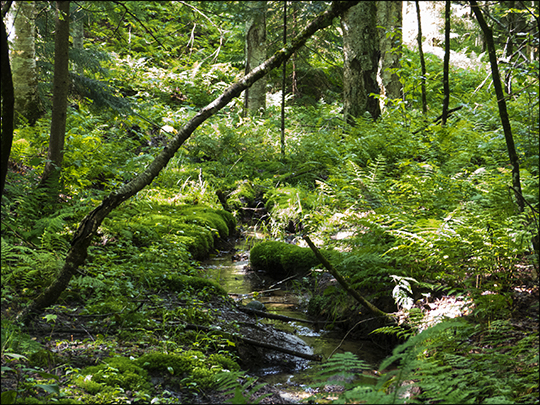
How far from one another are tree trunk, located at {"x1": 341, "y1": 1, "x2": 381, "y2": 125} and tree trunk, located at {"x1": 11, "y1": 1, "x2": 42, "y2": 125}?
6.35m

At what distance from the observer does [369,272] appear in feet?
13.3

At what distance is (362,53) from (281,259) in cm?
566

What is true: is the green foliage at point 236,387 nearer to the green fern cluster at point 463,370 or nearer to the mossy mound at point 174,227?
the green fern cluster at point 463,370

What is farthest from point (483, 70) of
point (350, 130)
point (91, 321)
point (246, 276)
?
point (91, 321)

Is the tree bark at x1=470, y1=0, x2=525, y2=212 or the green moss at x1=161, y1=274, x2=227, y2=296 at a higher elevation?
the tree bark at x1=470, y1=0, x2=525, y2=212

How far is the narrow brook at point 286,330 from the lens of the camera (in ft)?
11.1

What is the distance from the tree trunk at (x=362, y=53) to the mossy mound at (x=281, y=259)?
14.1 ft

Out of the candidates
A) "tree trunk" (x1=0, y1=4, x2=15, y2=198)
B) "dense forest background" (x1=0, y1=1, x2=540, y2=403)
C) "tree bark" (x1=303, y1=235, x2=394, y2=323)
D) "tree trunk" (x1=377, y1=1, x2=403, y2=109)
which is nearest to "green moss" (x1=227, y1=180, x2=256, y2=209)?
"dense forest background" (x1=0, y1=1, x2=540, y2=403)

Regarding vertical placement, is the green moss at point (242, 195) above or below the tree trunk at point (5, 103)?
below

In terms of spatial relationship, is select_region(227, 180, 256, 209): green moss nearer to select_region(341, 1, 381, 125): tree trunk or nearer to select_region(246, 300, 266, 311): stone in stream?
select_region(341, 1, 381, 125): tree trunk

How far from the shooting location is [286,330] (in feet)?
14.5

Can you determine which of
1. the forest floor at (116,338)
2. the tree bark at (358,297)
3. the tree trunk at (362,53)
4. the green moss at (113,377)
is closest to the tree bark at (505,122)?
the forest floor at (116,338)

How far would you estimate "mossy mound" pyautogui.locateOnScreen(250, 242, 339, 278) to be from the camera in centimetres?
571

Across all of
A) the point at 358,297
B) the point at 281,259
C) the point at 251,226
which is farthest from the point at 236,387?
the point at 251,226
